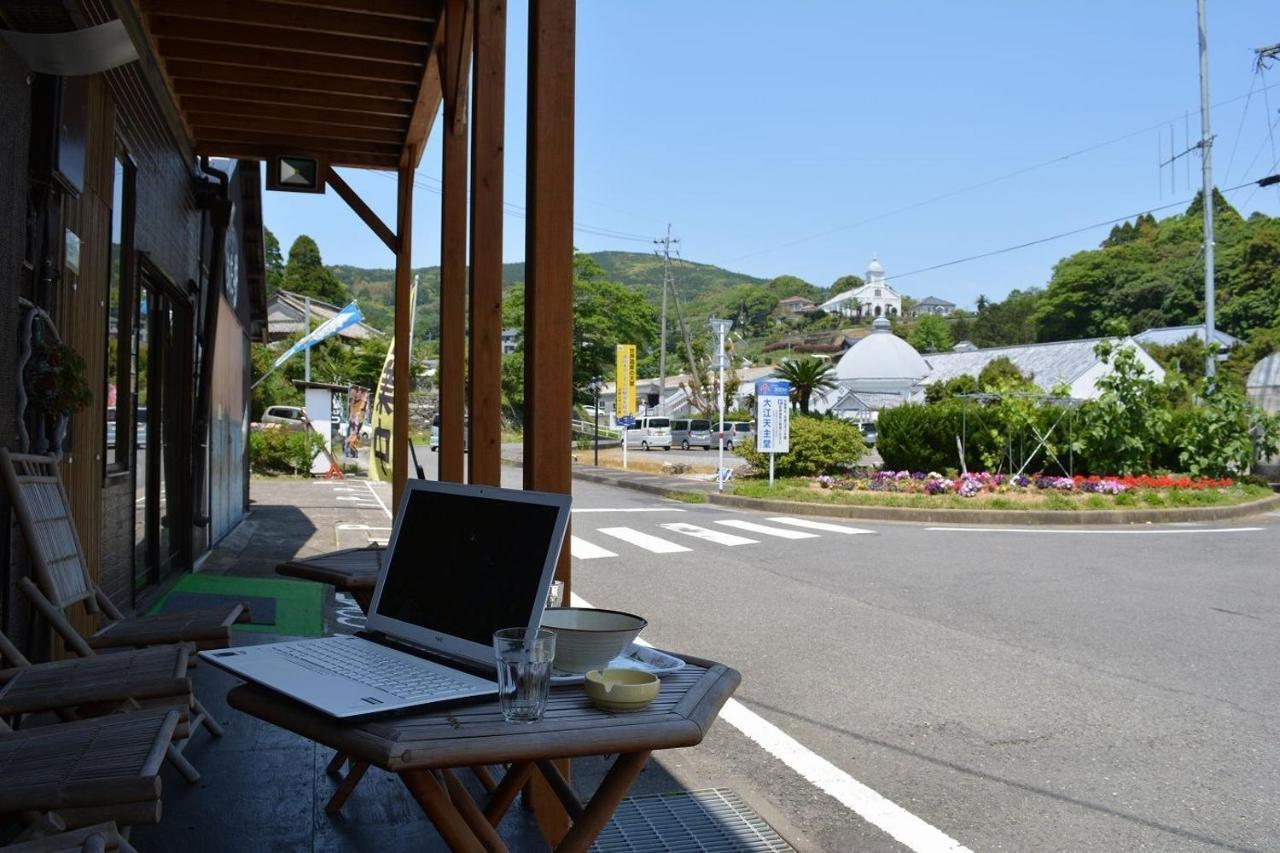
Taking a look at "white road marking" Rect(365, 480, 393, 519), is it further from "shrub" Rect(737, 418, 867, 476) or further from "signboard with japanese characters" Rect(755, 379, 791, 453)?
"shrub" Rect(737, 418, 867, 476)

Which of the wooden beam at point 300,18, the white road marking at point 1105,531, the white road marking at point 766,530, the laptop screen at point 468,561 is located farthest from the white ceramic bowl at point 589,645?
the white road marking at point 1105,531

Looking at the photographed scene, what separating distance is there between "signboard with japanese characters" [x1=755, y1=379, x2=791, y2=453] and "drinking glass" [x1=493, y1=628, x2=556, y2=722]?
1755cm

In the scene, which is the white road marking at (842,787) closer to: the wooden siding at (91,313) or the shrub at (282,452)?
the wooden siding at (91,313)

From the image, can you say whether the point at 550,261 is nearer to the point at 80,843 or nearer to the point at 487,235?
the point at 487,235

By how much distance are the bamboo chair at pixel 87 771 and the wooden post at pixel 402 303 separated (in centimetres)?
627

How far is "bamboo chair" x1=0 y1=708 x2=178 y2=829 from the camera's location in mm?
2082

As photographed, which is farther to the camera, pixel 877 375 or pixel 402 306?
pixel 877 375

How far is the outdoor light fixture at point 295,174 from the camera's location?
9.24 m

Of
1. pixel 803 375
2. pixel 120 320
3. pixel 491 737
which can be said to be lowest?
pixel 491 737

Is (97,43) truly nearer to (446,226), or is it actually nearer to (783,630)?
(446,226)

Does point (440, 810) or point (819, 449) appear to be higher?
point (819, 449)

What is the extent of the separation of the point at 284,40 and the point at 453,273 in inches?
77.6

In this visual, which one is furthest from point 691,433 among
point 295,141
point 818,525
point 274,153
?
point 295,141

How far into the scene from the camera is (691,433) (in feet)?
156
